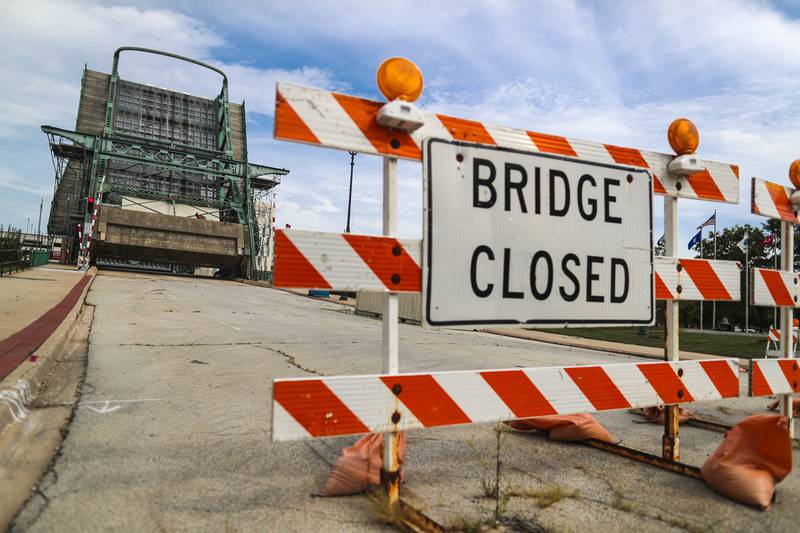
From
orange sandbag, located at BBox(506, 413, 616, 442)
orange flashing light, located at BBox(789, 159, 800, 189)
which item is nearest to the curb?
orange sandbag, located at BBox(506, 413, 616, 442)

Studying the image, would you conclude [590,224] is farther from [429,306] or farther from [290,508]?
[290,508]

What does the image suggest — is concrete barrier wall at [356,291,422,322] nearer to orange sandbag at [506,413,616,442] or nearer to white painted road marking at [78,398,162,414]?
white painted road marking at [78,398,162,414]

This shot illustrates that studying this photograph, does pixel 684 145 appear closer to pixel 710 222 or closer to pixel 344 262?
pixel 344 262

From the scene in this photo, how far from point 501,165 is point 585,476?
1.78 meters

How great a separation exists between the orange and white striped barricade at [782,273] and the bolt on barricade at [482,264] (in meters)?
0.61

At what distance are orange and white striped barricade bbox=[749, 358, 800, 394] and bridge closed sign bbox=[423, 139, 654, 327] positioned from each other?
39.3 inches

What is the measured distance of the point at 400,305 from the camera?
19.0 m

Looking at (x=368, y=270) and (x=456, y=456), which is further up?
(x=368, y=270)

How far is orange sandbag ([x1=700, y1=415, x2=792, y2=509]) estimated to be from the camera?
262 cm

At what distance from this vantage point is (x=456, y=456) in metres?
3.29

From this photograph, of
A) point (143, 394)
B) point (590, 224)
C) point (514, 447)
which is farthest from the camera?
point (143, 394)

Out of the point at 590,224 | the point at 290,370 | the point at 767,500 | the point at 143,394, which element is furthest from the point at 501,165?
the point at 290,370

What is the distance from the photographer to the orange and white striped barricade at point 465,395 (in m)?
2.22

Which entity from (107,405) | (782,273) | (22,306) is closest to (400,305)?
(22,306)
